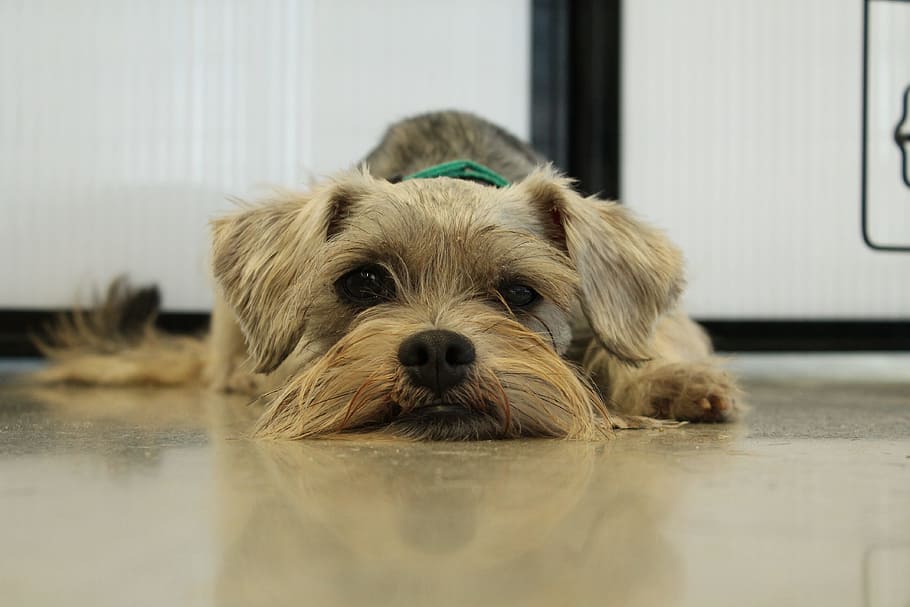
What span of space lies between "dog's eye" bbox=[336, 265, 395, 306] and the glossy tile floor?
0.44 m

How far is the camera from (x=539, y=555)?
1.15m

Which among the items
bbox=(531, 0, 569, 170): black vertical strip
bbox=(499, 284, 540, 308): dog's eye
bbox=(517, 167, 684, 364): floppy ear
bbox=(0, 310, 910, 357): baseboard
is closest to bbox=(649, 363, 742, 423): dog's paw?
bbox=(517, 167, 684, 364): floppy ear

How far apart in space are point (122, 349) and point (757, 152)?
3936mm

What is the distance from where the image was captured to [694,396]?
264cm

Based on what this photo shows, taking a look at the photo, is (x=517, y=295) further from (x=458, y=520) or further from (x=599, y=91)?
(x=599, y=91)

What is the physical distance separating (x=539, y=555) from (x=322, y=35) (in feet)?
17.8

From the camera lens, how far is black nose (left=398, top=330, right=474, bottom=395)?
6.83 ft

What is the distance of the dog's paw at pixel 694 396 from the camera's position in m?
2.62

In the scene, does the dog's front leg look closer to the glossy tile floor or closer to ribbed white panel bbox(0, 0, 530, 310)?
the glossy tile floor

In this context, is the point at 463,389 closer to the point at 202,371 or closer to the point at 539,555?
the point at 539,555

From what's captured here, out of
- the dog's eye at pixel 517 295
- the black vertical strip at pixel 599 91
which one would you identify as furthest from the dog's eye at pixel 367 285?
the black vertical strip at pixel 599 91

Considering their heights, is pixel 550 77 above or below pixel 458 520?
above

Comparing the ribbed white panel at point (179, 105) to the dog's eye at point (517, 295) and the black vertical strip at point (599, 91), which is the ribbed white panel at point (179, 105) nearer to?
the black vertical strip at point (599, 91)

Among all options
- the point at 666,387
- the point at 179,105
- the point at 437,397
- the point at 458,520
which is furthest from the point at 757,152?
the point at 458,520
